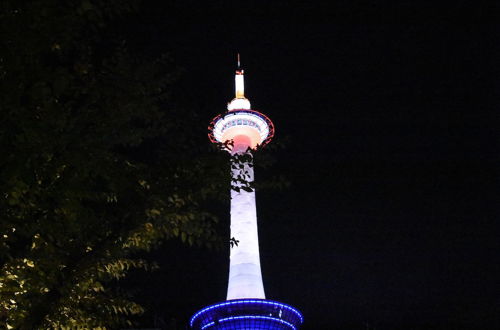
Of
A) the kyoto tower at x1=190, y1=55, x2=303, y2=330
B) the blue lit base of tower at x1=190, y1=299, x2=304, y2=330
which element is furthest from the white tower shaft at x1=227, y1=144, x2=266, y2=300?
the blue lit base of tower at x1=190, y1=299, x2=304, y2=330

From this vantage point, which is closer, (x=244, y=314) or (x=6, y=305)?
(x=6, y=305)

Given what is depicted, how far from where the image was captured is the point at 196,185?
8.88 metres

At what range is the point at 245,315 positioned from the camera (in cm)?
3959

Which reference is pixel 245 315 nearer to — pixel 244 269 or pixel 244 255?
pixel 244 269

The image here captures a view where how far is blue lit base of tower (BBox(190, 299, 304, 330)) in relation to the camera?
39.9m

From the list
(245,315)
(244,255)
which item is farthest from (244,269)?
(245,315)

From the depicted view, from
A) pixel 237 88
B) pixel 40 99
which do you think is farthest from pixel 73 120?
pixel 237 88

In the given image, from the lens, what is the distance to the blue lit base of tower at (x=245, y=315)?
39875 mm

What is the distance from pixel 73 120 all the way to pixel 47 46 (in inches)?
42.5

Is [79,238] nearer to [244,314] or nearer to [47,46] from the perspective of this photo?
[47,46]

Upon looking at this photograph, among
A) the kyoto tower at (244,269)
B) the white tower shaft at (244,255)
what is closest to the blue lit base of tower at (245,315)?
the kyoto tower at (244,269)

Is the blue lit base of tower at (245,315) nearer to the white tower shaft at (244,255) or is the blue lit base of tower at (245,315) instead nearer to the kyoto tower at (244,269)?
the kyoto tower at (244,269)

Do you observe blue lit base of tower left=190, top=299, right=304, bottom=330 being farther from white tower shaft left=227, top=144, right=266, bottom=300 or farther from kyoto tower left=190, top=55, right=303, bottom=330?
white tower shaft left=227, top=144, right=266, bottom=300

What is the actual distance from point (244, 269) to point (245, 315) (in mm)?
4910
